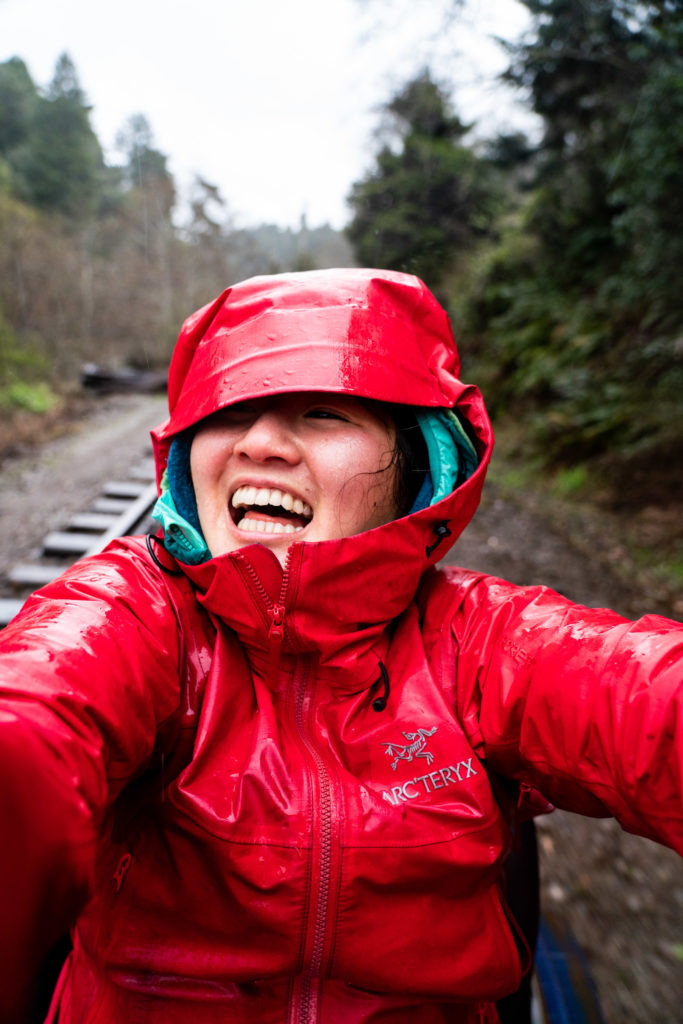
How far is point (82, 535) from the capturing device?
4766mm

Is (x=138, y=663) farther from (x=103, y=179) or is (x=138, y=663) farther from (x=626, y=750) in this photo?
(x=103, y=179)

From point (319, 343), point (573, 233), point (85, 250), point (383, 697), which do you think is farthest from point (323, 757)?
point (85, 250)

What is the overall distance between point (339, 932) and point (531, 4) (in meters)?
10.9

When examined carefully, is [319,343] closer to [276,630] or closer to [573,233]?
[276,630]

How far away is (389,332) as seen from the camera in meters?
1.49

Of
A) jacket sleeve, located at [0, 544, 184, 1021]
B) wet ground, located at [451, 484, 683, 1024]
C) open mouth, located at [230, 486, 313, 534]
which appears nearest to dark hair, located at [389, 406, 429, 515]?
open mouth, located at [230, 486, 313, 534]

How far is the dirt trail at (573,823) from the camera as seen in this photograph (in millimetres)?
2414

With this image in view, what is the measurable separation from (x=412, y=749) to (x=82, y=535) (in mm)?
4333

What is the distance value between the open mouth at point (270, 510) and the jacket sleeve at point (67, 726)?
0.30m

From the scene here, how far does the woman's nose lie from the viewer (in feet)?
4.42

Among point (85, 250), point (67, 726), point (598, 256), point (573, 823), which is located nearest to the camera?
point (67, 726)

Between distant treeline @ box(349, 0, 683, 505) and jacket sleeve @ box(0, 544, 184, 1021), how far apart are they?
10.9 feet

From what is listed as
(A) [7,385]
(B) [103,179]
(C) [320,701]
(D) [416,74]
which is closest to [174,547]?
(C) [320,701]

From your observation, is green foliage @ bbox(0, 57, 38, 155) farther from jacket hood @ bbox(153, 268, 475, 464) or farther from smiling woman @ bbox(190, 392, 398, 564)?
smiling woman @ bbox(190, 392, 398, 564)
